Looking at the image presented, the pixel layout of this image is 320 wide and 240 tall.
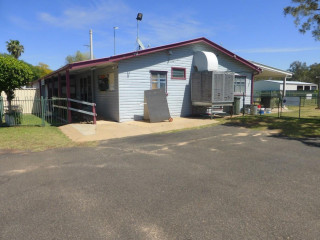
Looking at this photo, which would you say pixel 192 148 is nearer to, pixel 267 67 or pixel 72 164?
pixel 72 164

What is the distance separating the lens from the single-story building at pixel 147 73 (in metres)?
Answer: 12.6

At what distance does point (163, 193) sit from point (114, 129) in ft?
23.1

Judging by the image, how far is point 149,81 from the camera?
13.5m

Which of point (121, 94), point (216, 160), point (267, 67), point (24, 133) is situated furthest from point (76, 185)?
point (267, 67)

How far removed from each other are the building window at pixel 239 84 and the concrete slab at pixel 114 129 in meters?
5.95

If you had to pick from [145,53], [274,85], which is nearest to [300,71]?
[274,85]

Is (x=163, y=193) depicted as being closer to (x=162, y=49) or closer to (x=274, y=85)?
(x=162, y=49)

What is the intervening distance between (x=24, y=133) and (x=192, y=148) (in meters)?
7.01

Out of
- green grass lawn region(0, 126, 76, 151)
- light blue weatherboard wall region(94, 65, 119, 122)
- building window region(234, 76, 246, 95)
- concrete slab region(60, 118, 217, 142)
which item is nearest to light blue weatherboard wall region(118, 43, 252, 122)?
light blue weatherboard wall region(94, 65, 119, 122)

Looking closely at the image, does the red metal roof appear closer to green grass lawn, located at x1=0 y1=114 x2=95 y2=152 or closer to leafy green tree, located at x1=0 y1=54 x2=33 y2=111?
leafy green tree, located at x1=0 y1=54 x2=33 y2=111

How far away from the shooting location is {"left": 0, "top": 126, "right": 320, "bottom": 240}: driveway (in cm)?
302

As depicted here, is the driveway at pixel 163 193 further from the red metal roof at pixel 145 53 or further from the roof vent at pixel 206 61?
the roof vent at pixel 206 61

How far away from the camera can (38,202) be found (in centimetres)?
381

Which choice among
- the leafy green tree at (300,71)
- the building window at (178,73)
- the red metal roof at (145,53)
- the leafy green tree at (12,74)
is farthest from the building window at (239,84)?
the leafy green tree at (300,71)
